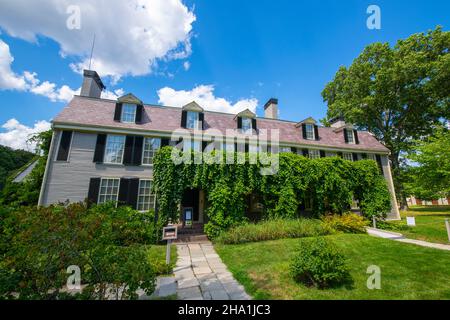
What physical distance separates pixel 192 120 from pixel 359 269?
11.6 m

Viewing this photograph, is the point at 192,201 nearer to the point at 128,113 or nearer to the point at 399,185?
the point at 128,113

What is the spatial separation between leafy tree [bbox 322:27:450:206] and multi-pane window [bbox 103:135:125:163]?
25072 millimetres

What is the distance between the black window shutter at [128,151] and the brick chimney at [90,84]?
5.20 m

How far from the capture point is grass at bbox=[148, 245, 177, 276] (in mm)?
5301

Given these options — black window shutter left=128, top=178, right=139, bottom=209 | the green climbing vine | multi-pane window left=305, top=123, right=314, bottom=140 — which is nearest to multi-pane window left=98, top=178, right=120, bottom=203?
black window shutter left=128, top=178, right=139, bottom=209

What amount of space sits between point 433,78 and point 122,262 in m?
29.6

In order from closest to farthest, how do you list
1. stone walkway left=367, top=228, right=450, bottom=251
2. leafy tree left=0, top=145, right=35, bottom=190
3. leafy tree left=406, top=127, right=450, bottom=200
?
stone walkway left=367, top=228, right=450, bottom=251, leafy tree left=406, top=127, right=450, bottom=200, leafy tree left=0, top=145, right=35, bottom=190

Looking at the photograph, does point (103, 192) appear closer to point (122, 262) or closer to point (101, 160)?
point (101, 160)

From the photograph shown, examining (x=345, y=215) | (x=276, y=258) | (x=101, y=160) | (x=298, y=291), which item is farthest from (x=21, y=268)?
(x=345, y=215)

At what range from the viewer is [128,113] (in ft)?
40.1

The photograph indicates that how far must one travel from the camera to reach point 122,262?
3.33 metres

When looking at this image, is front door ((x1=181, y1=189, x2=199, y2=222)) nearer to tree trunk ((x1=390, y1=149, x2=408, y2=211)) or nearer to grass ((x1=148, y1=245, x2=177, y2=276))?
grass ((x1=148, y1=245, x2=177, y2=276))

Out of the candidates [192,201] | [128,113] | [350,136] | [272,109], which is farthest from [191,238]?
[350,136]

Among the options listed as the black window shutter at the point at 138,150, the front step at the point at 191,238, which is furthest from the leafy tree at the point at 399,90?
the black window shutter at the point at 138,150
